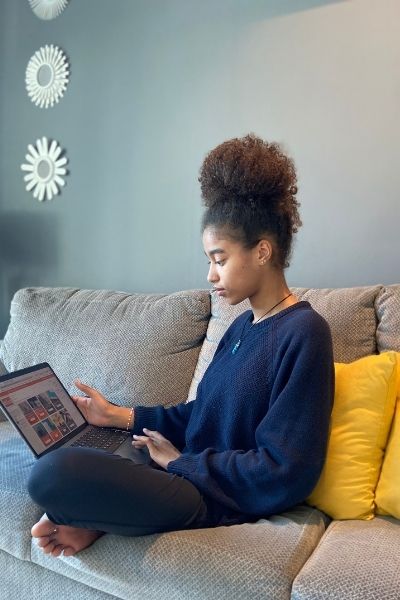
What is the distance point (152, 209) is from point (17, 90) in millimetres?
975

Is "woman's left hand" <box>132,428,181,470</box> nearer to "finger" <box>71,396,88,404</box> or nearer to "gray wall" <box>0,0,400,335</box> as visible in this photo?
"finger" <box>71,396,88,404</box>

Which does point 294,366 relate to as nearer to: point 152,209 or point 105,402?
point 105,402

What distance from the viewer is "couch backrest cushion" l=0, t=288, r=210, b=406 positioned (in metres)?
1.60

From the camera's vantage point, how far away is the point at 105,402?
1428 millimetres

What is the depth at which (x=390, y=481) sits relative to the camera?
3.49 feet

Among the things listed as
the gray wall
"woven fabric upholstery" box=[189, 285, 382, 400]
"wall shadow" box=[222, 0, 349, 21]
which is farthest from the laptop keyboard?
"wall shadow" box=[222, 0, 349, 21]

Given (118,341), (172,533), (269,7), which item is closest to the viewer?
(172,533)

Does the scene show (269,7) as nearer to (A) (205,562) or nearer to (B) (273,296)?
(B) (273,296)

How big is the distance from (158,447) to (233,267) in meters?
0.45

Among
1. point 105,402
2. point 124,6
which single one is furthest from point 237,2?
point 105,402

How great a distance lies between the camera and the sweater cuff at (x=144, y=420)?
1.38 m

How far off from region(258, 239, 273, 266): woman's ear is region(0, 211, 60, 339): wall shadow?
4.92ft

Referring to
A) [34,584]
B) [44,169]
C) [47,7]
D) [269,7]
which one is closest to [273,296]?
[34,584]

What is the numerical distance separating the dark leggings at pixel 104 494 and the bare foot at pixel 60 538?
34 mm
